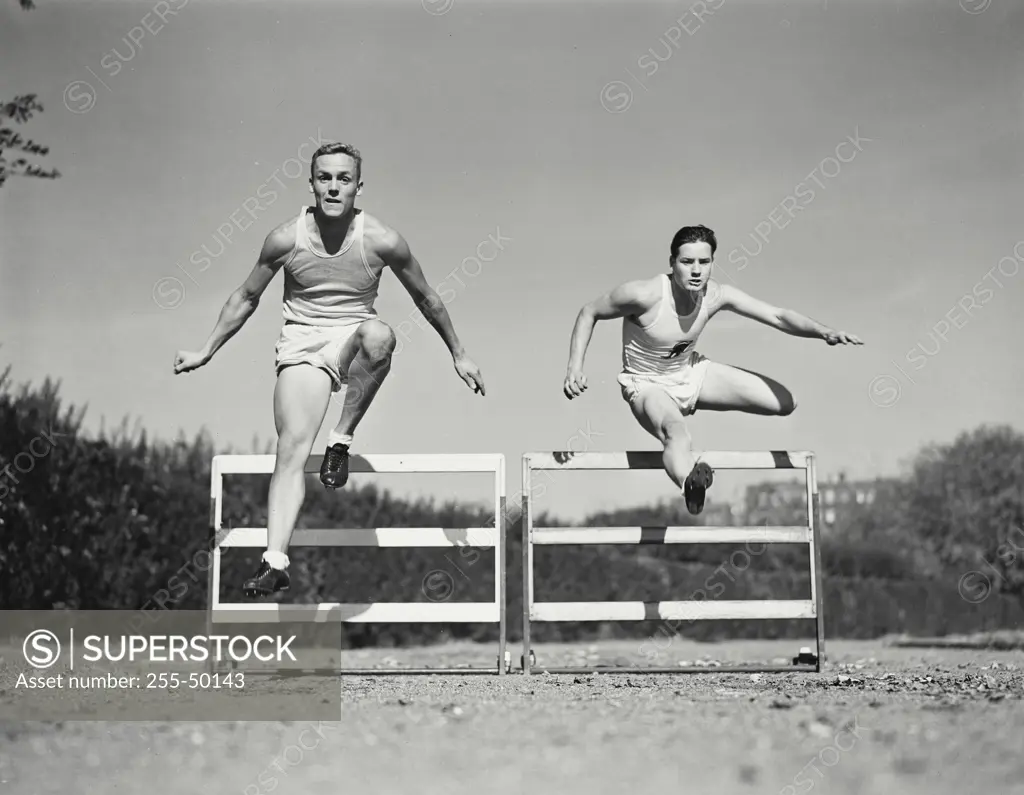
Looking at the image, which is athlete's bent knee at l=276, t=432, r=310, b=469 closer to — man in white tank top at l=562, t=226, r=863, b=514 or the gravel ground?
the gravel ground

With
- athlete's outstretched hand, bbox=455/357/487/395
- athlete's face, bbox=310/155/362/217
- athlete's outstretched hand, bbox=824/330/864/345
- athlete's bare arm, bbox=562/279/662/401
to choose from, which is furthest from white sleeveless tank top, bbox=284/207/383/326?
athlete's outstretched hand, bbox=824/330/864/345

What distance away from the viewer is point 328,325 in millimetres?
4348

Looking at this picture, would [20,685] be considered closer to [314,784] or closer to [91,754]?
[91,754]

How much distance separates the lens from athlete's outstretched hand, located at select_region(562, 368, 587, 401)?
178 inches

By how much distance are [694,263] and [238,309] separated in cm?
181

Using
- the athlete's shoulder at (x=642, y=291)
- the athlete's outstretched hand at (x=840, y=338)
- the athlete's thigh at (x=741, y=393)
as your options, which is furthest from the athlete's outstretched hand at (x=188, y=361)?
the athlete's outstretched hand at (x=840, y=338)

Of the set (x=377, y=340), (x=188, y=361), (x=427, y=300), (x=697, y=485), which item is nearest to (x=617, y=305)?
(x=427, y=300)

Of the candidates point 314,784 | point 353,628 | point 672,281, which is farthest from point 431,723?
point 353,628

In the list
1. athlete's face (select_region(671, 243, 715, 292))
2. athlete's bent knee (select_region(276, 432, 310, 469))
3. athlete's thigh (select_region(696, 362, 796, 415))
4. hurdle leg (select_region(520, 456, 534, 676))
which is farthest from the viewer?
athlete's thigh (select_region(696, 362, 796, 415))

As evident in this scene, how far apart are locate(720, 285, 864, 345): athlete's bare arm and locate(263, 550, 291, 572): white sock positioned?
2104mm

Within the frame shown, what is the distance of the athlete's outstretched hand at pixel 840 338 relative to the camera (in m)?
4.62

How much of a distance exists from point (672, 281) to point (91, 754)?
2967 mm

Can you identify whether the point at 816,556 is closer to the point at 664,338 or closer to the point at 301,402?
the point at 664,338

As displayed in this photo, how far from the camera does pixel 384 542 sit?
4809 mm
